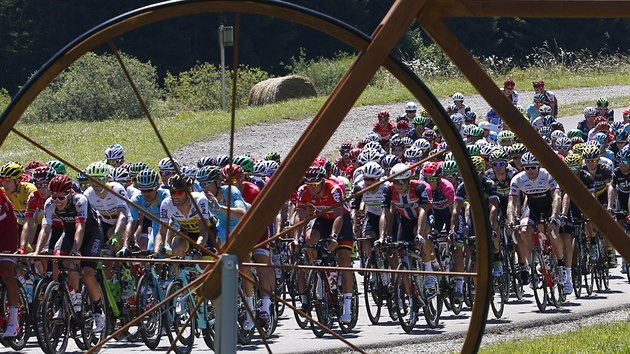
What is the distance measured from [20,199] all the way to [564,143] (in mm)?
9558

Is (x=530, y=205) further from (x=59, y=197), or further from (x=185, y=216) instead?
(x=59, y=197)

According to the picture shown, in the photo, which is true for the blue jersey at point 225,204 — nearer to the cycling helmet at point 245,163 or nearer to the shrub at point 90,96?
the cycling helmet at point 245,163

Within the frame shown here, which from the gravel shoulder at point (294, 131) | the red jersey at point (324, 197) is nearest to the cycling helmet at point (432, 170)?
the red jersey at point (324, 197)

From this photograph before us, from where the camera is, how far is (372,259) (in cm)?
1622

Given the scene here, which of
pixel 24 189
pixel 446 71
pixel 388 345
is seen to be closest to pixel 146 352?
pixel 388 345

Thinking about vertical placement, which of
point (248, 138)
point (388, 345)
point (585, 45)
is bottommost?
point (388, 345)

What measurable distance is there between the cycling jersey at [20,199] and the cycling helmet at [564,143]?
367 inches

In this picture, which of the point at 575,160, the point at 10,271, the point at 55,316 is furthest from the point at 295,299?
the point at 10,271

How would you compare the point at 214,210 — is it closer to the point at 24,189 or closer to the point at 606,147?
the point at 24,189

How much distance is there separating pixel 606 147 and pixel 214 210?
36.1 feet

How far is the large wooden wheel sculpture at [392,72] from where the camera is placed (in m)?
5.21

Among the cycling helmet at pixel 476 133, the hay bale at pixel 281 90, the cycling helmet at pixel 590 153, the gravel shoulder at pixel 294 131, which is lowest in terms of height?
the cycling helmet at pixel 590 153

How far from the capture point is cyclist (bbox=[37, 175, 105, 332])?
14.2m

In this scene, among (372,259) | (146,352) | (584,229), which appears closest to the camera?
(146,352)
